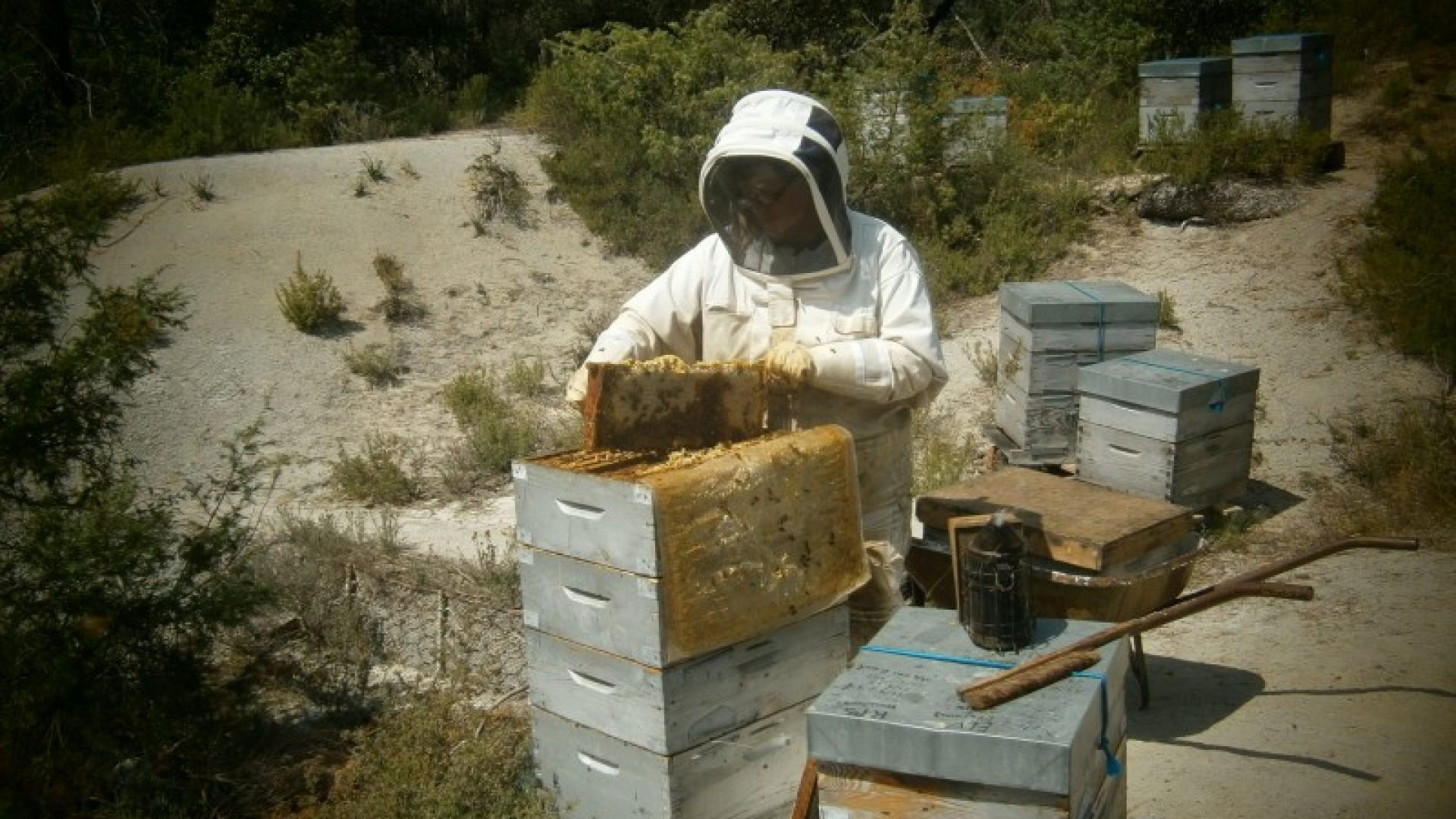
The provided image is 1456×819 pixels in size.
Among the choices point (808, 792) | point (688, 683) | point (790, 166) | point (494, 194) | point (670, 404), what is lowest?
point (808, 792)

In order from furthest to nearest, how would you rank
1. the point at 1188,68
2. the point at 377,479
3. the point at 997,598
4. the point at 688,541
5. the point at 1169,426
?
1. the point at 1188,68
2. the point at 377,479
3. the point at 1169,426
4. the point at 688,541
5. the point at 997,598

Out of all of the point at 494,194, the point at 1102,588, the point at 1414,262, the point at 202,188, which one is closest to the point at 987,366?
the point at 1414,262

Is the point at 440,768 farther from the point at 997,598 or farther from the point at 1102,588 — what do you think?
the point at 1102,588

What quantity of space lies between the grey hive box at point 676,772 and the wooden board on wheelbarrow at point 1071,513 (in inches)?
45.4

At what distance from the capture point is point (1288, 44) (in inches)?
419

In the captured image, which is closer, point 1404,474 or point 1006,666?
point 1006,666

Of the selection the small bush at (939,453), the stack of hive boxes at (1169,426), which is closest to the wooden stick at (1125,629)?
the stack of hive boxes at (1169,426)

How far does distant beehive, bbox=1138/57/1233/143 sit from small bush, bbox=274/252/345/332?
740 centimetres

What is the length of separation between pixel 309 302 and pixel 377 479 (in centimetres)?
280

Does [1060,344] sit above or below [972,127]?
below

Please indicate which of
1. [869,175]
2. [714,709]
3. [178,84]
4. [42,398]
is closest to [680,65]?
[869,175]

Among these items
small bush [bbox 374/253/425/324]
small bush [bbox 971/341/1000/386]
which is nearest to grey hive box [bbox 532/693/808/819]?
small bush [bbox 971/341/1000/386]

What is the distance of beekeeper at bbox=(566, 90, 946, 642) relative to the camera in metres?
3.65

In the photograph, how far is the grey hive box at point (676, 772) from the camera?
10.5 ft
